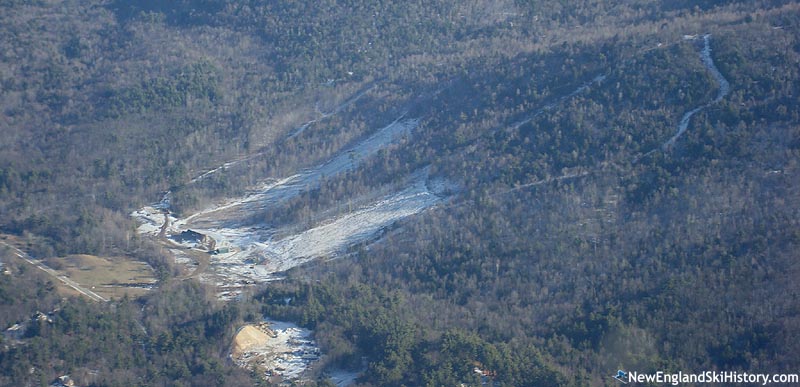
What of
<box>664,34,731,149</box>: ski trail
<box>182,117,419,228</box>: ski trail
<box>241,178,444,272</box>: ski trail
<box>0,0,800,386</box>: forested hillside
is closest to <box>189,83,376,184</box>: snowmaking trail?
<box>0,0,800,386</box>: forested hillside

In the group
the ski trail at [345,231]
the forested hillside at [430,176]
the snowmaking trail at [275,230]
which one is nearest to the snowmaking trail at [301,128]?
the forested hillside at [430,176]

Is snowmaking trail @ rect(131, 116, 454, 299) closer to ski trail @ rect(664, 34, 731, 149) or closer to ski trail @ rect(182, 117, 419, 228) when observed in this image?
ski trail @ rect(182, 117, 419, 228)

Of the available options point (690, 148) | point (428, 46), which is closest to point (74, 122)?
point (428, 46)

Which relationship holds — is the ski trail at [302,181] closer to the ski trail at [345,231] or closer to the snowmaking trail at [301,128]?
the snowmaking trail at [301,128]

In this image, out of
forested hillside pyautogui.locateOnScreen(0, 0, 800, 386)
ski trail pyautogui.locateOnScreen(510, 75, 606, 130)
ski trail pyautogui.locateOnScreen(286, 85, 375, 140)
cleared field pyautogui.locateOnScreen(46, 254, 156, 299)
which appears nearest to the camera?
forested hillside pyautogui.locateOnScreen(0, 0, 800, 386)

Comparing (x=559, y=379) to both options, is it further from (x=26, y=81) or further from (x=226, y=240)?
(x=26, y=81)

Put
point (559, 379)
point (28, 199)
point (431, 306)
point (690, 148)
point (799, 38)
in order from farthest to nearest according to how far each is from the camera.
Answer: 1. point (28, 199)
2. point (799, 38)
3. point (690, 148)
4. point (431, 306)
5. point (559, 379)
